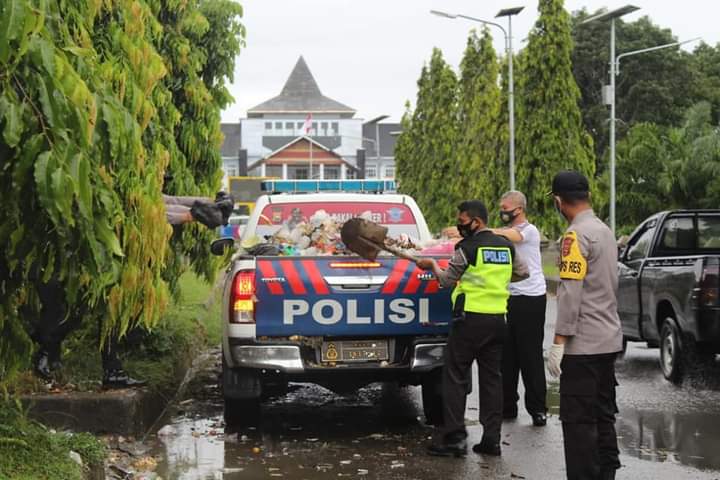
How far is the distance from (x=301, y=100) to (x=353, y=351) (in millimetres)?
149645

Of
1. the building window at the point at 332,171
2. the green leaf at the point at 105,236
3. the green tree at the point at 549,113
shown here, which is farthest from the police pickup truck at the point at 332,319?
the building window at the point at 332,171

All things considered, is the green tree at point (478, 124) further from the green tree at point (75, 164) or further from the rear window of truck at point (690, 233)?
the green tree at point (75, 164)

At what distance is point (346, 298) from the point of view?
8.35 m

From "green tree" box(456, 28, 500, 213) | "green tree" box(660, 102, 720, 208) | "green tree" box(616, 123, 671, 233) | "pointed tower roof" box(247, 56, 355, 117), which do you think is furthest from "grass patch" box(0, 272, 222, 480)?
"pointed tower roof" box(247, 56, 355, 117)

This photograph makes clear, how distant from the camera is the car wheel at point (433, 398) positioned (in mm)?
9133

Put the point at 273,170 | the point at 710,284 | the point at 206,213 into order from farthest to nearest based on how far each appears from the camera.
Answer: the point at 273,170, the point at 710,284, the point at 206,213

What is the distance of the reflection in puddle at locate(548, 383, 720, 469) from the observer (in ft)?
26.2

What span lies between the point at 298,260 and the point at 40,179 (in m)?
4.63

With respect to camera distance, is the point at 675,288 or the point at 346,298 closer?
the point at 346,298

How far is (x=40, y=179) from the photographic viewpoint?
383cm

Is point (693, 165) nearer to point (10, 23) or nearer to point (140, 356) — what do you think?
point (140, 356)

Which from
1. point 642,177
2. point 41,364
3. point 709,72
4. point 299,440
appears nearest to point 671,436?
point 299,440

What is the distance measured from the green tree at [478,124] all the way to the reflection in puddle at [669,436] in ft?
103

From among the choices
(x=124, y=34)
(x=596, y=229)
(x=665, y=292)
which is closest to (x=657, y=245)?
(x=665, y=292)
